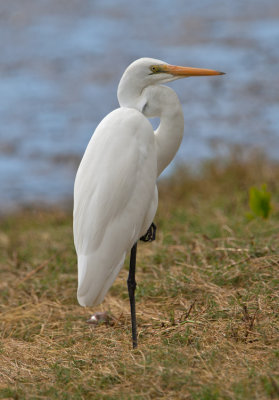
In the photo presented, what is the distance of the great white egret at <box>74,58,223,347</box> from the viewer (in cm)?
267

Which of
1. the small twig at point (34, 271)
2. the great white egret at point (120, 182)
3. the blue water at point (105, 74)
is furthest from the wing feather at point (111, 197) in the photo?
the blue water at point (105, 74)

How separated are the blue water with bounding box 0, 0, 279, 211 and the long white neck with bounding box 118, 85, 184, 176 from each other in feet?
12.2

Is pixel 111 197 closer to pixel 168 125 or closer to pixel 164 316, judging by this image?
pixel 168 125

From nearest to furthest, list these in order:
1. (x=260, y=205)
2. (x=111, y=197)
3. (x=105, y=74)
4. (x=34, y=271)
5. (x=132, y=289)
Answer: (x=111, y=197)
(x=132, y=289)
(x=34, y=271)
(x=260, y=205)
(x=105, y=74)

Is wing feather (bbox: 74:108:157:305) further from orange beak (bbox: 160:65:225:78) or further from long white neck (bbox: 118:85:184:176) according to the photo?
orange beak (bbox: 160:65:225:78)

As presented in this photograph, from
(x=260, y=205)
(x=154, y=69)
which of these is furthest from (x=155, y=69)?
(x=260, y=205)

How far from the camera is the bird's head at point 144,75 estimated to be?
2.81 m

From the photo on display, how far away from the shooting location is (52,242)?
16.3ft

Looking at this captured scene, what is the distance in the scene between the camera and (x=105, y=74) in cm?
1041

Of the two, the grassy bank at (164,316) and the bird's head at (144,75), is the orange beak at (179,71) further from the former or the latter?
the grassy bank at (164,316)

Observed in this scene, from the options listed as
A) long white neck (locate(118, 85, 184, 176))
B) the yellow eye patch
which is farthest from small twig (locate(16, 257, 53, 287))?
the yellow eye patch

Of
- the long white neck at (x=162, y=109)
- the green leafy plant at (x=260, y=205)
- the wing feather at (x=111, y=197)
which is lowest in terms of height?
the green leafy plant at (x=260, y=205)

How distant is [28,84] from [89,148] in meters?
7.99

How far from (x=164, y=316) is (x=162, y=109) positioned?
107 centimetres
